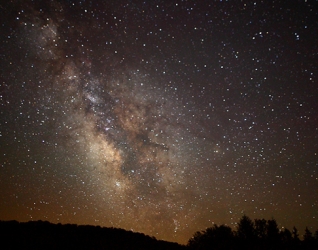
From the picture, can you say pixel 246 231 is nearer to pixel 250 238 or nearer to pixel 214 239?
pixel 250 238

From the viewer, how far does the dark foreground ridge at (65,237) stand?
14.6 metres

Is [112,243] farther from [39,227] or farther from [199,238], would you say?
[199,238]

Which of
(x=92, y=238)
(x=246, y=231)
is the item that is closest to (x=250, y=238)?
(x=246, y=231)

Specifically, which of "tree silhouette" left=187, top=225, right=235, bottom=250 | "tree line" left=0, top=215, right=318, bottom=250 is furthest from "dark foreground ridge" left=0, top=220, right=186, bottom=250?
"tree silhouette" left=187, top=225, right=235, bottom=250

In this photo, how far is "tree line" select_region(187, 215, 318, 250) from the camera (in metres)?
27.2

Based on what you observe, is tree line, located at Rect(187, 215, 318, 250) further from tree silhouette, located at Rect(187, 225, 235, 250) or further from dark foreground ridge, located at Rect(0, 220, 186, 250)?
dark foreground ridge, located at Rect(0, 220, 186, 250)

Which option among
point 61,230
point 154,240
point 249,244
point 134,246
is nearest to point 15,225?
point 61,230

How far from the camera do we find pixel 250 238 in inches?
1227

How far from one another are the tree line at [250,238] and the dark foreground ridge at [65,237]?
901 centimetres

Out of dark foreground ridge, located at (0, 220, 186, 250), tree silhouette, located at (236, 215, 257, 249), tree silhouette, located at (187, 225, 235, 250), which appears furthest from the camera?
tree silhouette, located at (236, 215, 257, 249)

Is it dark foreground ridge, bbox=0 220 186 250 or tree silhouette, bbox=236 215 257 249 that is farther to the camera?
tree silhouette, bbox=236 215 257 249

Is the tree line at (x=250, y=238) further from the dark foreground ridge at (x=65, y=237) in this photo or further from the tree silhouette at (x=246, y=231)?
the dark foreground ridge at (x=65, y=237)

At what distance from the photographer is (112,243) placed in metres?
17.8

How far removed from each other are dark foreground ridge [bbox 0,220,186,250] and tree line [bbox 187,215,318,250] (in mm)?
9013
